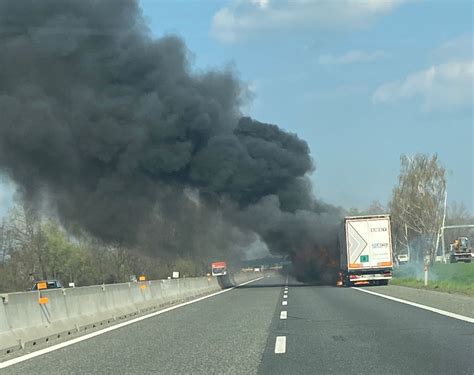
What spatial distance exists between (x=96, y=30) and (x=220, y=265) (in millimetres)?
44487

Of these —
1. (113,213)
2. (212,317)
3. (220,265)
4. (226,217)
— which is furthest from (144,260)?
(212,317)

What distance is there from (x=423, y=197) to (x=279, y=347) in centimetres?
5906

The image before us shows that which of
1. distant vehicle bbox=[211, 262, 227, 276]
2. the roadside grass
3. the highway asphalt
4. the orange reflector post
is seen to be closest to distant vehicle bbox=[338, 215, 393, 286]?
the roadside grass

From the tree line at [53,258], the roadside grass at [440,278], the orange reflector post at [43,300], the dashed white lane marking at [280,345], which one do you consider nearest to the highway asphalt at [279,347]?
the dashed white lane marking at [280,345]

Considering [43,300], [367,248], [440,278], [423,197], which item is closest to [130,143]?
[367,248]

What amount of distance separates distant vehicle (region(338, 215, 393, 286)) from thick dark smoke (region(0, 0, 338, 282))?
21.8 feet

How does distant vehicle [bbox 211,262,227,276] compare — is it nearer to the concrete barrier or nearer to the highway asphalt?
the concrete barrier

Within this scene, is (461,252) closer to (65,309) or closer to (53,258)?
(53,258)

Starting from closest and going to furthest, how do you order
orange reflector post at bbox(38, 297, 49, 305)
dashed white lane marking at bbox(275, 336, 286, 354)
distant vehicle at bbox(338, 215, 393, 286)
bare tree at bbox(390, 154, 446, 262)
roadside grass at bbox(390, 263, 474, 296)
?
dashed white lane marking at bbox(275, 336, 286, 354)
orange reflector post at bbox(38, 297, 49, 305)
roadside grass at bbox(390, 263, 474, 296)
distant vehicle at bbox(338, 215, 393, 286)
bare tree at bbox(390, 154, 446, 262)

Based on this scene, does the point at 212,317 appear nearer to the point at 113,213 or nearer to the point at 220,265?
the point at 113,213

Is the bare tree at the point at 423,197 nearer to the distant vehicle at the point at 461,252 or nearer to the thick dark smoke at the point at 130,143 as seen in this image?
the distant vehicle at the point at 461,252

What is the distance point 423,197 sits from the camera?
66500 mm

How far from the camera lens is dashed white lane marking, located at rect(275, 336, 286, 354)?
9.91 metres

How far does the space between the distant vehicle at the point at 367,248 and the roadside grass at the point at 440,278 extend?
1.85 m
